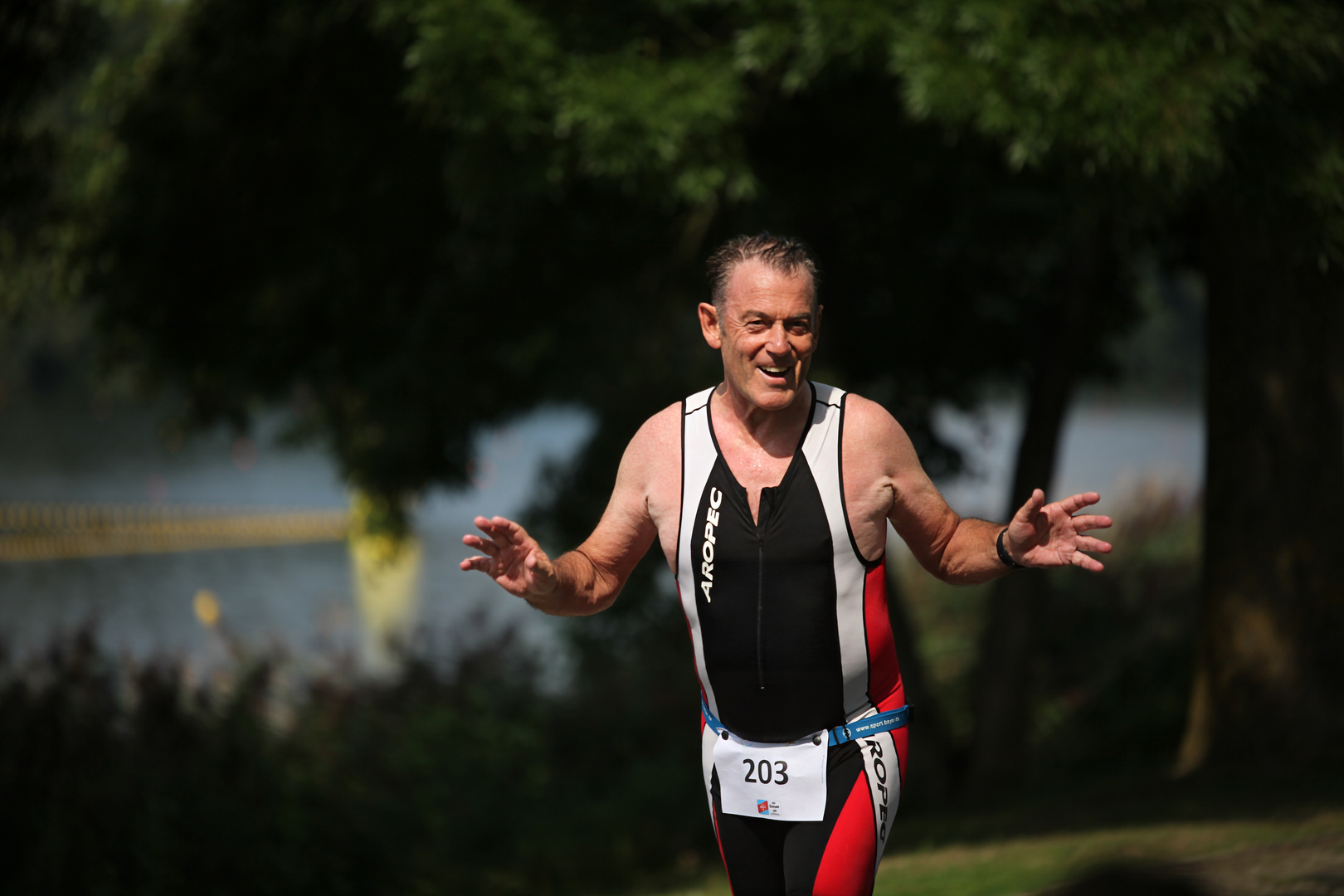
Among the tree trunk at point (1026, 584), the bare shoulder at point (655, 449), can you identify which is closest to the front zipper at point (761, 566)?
the bare shoulder at point (655, 449)

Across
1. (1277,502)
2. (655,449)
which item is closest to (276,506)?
(1277,502)

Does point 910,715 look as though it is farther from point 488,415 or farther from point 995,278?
point 995,278

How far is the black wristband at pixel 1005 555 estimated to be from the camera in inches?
109

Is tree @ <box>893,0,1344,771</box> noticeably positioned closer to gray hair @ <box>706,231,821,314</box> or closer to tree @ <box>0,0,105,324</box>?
gray hair @ <box>706,231,821,314</box>

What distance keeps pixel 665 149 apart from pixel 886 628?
319cm

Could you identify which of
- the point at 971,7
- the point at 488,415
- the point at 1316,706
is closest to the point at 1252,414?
the point at 1316,706

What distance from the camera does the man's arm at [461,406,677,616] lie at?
2.75 meters

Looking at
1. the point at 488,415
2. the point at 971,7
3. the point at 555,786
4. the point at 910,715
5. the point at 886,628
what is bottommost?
the point at 555,786

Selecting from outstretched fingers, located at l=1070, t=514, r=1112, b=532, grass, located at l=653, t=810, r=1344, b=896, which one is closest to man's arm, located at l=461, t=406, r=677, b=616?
outstretched fingers, located at l=1070, t=514, r=1112, b=532

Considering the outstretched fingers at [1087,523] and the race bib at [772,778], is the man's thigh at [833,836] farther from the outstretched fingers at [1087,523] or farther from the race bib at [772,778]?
the outstretched fingers at [1087,523]

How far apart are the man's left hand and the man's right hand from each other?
100 cm

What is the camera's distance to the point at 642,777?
10461mm

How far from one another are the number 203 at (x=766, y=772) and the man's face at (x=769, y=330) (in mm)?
801

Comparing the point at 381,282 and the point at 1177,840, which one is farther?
the point at 381,282
